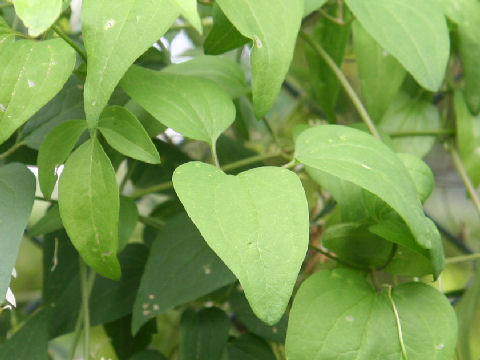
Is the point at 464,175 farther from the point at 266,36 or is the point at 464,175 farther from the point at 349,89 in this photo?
the point at 266,36

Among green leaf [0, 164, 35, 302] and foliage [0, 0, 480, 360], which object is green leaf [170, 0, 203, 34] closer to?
foliage [0, 0, 480, 360]

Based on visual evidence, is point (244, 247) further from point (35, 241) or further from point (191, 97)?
point (35, 241)

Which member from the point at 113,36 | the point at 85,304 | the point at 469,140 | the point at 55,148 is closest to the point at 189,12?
the point at 113,36

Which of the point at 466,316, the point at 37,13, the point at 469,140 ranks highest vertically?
the point at 37,13

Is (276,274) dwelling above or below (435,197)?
above

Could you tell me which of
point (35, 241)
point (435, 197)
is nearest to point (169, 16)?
point (35, 241)

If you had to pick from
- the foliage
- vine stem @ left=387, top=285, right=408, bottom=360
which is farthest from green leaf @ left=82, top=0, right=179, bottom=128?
vine stem @ left=387, top=285, right=408, bottom=360

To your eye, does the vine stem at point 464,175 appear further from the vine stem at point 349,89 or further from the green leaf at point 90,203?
the green leaf at point 90,203
